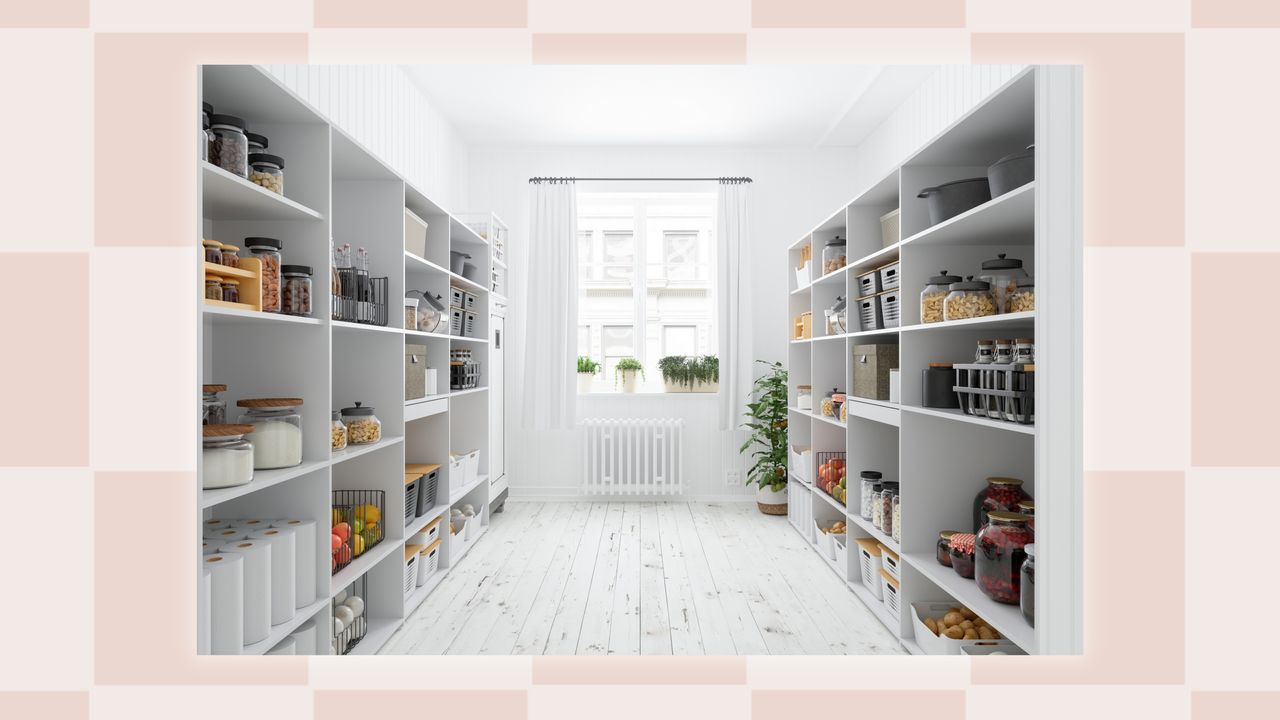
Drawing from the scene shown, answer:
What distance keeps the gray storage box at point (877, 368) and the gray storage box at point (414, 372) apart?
77.9 inches

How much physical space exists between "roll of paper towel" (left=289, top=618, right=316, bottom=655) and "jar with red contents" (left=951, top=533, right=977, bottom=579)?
78.7 inches

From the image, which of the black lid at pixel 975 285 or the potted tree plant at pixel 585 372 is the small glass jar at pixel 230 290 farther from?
the potted tree plant at pixel 585 372

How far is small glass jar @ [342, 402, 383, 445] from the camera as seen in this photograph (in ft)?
7.13

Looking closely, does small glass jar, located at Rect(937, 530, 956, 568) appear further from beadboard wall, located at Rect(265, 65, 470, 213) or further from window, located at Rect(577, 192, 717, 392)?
window, located at Rect(577, 192, 717, 392)

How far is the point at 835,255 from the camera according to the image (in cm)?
322

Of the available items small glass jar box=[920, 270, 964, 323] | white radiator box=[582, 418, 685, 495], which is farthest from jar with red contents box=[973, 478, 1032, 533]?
white radiator box=[582, 418, 685, 495]

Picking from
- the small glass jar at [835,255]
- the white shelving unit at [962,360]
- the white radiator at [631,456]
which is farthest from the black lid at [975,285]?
the white radiator at [631,456]

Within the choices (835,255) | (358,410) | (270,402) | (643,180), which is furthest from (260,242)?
(643,180)

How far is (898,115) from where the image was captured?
13.2 ft

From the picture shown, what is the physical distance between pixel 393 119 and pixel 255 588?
2681 mm

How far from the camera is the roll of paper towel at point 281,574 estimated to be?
1.60 metres
